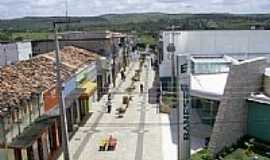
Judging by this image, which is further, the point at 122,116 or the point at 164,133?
the point at 122,116

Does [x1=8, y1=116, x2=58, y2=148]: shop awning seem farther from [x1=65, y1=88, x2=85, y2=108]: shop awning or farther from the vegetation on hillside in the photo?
the vegetation on hillside

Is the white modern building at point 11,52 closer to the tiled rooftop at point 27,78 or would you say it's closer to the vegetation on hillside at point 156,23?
the vegetation on hillside at point 156,23

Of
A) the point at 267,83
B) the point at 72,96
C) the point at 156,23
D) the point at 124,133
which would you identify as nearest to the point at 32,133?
the point at 72,96

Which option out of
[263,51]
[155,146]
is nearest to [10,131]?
[155,146]

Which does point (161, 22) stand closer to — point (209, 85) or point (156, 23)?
point (156, 23)

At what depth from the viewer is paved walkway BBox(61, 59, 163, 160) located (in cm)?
2158

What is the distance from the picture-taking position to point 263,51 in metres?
44.1

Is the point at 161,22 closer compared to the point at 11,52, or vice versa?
the point at 161,22

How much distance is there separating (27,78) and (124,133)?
7849 millimetres

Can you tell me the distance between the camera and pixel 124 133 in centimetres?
2602

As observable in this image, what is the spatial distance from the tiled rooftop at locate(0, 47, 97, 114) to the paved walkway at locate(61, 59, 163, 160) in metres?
3.91

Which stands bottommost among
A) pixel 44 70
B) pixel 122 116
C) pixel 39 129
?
pixel 122 116

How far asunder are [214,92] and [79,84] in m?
8.68

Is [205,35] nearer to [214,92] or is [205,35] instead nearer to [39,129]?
[214,92]
